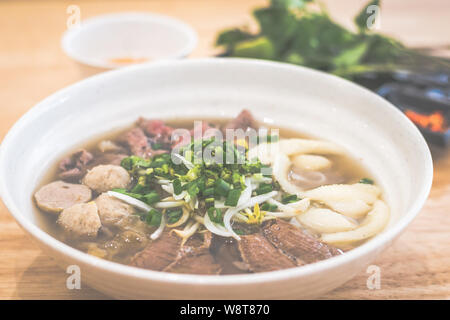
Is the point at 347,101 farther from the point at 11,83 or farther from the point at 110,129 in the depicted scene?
the point at 11,83

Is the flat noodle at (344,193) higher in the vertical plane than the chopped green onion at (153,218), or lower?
higher

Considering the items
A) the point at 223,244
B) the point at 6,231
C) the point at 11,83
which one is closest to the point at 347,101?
the point at 223,244

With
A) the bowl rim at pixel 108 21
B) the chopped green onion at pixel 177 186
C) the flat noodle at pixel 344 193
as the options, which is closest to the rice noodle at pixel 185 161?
the chopped green onion at pixel 177 186

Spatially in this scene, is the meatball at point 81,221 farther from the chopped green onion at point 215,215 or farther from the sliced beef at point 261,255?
the sliced beef at point 261,255

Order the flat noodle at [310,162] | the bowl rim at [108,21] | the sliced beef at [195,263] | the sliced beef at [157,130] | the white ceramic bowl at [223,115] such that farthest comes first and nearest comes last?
the bowl rim at [108,21]
the sliced beef at [157,130]
the flat noodle at [310,162]
the sliced beef at [195,263]
the white ceramic bowl at [223,115]

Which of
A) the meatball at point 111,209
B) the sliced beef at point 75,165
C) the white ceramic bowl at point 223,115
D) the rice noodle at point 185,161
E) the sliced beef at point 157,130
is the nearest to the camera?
the white ceramic bowl at point 223,115
